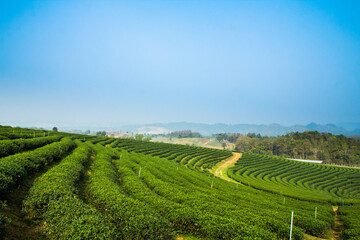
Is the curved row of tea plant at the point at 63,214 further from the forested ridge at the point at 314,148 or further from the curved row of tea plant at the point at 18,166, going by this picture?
the forested ridge at the point at 314,148

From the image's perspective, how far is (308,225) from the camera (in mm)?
14047

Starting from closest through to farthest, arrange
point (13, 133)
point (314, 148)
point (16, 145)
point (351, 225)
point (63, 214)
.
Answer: point (63, 214)
point (351, 225)
point (16, 145)
point (13, 133)
point (314, 148)

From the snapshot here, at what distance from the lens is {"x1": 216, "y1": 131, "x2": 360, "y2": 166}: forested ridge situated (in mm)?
104062

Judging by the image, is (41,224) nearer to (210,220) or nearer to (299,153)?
(210,220)

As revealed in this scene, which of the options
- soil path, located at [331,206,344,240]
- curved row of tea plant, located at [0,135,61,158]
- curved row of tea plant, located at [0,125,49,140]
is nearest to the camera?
soil path, located at [331,206,344,240]

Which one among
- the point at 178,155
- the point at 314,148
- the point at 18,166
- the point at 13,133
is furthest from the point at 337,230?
the point at 314,148

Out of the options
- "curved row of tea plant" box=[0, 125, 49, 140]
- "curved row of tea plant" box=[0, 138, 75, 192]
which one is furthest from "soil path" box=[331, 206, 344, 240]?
"curved row of tea plant" box=[0, 125, 49, 140]

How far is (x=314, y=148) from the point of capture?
382 feet

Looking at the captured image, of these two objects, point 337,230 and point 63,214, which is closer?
point 63,214

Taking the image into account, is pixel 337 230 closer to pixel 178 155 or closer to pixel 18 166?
pixel 18 166

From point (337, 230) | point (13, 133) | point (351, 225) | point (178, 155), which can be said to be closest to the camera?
point (351, 225)

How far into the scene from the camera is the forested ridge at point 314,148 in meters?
104

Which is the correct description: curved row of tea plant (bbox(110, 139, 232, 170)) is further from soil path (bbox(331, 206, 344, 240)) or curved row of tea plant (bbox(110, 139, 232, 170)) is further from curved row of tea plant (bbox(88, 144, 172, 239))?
curved row of tea plant (bbox(88, 144, 172, 239))

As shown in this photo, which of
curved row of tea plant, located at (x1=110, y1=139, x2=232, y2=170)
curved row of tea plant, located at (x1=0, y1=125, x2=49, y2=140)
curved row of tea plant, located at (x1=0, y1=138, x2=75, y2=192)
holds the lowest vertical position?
curved row of tea plant, located at (x1=110, y1=139, x2=232, y2=170)
